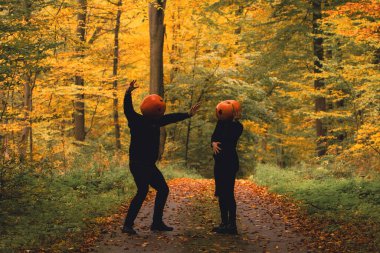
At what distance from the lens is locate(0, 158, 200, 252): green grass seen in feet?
20.6

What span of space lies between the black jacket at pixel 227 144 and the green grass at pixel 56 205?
2383mm

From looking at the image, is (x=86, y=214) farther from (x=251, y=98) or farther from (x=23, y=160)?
(x=251, y=98)

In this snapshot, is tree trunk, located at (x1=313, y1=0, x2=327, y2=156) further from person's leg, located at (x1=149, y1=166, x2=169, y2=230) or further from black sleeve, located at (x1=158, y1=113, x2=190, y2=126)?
person's leg, located at (x1=149, y1=166, x2=169, y2=230)

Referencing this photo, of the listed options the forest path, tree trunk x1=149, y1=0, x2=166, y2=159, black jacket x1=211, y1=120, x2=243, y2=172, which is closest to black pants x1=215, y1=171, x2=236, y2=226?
black jacket x1=211, y1=120, x2=243, y2=172

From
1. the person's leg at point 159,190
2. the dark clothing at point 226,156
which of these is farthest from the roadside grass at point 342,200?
the person's leg at point 159,190

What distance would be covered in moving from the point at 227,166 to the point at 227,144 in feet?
1.16

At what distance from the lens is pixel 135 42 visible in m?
24.2

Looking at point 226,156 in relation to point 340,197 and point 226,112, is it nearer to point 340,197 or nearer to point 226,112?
point 226,112

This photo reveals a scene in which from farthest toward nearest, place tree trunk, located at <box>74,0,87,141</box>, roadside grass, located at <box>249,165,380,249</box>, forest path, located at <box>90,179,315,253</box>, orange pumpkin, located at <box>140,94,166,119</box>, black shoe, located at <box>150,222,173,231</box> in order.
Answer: tree trunk, located at <box>74,0,87,141</box>
roadside grass, located at <box>249,165,380,249</box>
black shoe, located at <box>150,222,173,231</box>
orange pumpkin, located at <box>140,94,166,119</box>
forest path, located at <box>90,179,315,253</box>

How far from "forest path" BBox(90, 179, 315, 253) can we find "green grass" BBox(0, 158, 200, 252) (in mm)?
498

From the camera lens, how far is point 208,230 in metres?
7.34

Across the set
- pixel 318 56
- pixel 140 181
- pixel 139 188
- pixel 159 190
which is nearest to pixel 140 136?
pixel 140 181

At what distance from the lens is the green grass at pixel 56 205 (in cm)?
628

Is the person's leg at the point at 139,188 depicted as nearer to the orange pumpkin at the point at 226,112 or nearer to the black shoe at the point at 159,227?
the black shoe at the point at 159,227
